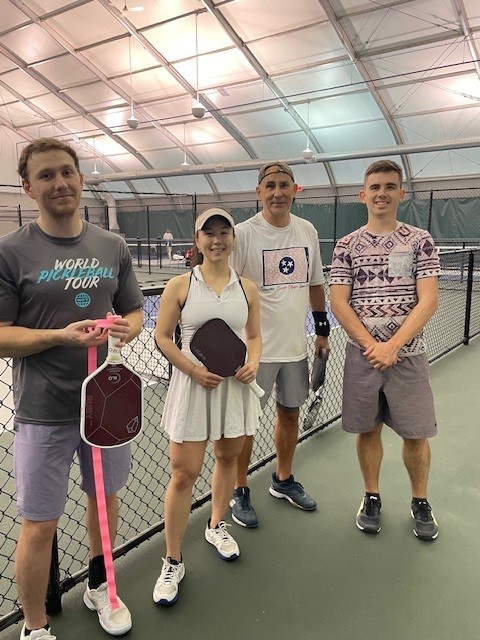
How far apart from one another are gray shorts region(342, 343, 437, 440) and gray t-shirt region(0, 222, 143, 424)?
45.6 inches

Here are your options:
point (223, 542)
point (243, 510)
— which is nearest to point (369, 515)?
point (243, 510)

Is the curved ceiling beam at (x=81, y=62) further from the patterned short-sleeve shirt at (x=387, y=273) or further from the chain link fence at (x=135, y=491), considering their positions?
the patterned short-sleeve shirt at (x=387, y=273)

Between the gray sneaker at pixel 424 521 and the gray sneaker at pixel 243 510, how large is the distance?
725mm

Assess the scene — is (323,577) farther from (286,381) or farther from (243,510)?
(286,381)

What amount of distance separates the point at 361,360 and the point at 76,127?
67.4 ft

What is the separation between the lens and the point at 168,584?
1724 mm

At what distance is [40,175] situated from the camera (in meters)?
1.32

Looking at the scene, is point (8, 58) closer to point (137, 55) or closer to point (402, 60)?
point (137, 55)

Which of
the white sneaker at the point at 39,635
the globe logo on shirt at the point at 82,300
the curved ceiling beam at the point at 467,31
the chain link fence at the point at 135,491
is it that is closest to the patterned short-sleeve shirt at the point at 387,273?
the chain link fence at the point at 135,491

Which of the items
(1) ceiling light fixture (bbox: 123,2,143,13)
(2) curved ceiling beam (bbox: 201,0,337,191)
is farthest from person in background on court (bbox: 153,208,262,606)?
(1) ceiling light fixture (bbox: 123,2,143,13)

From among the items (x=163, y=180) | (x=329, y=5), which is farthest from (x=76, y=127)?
(x=329, y=5)

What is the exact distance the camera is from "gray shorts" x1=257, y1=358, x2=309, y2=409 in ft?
6.97

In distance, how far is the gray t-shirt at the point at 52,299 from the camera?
128cm

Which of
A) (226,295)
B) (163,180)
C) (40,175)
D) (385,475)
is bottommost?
(385,475)
